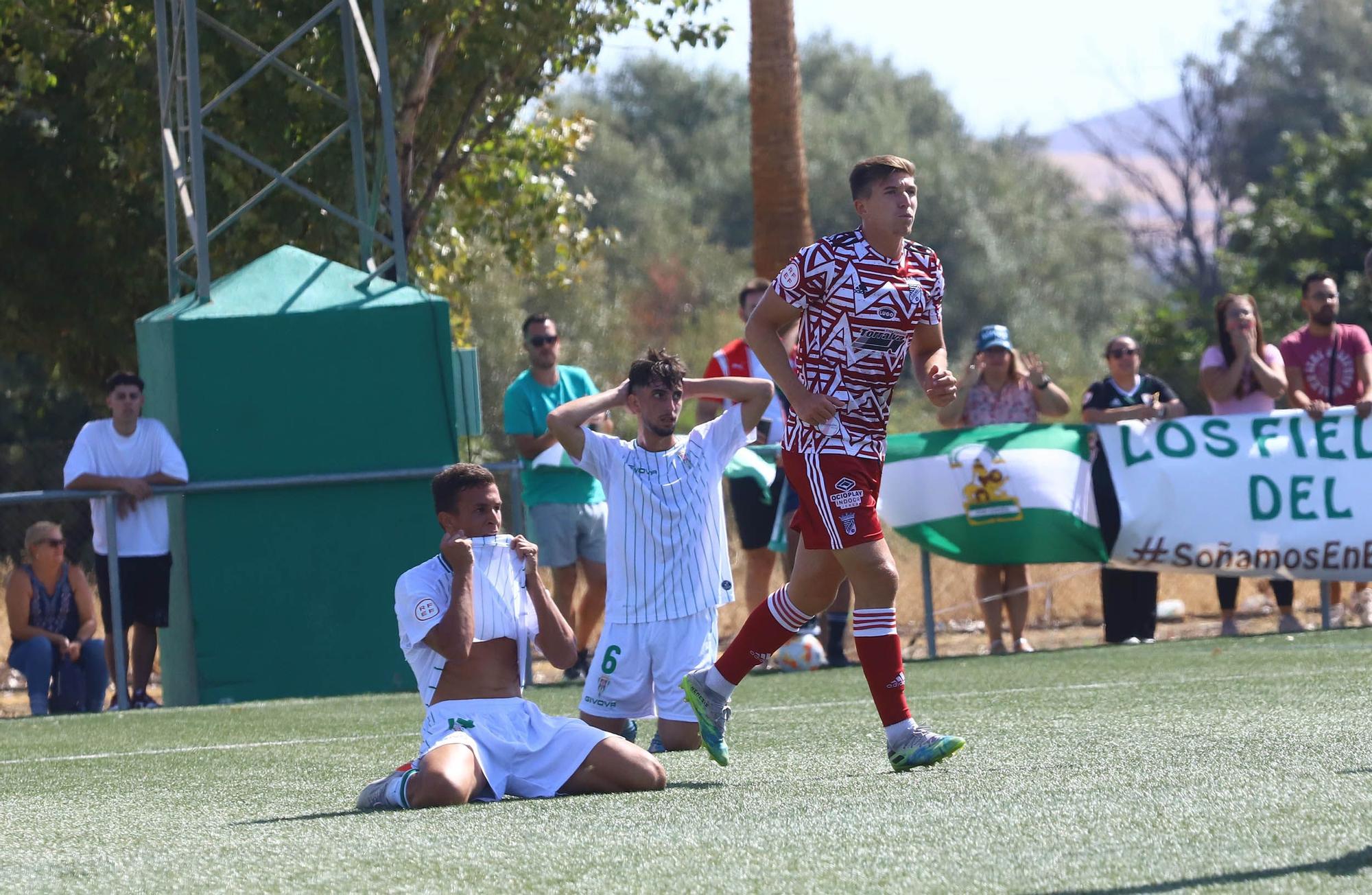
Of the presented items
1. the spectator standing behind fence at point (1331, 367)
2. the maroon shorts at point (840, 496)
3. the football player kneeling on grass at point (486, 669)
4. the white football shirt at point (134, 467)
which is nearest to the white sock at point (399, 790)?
the football player kneeling on grass at point (486, 669)

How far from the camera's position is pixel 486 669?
615 centimetres

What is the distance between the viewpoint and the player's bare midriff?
6121 mm

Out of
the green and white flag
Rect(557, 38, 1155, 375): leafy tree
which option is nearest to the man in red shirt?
the green and white flag

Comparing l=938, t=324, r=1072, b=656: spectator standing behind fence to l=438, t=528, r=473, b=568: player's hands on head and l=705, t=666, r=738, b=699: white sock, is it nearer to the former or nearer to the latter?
l=705, t=666, r=738, b=699: white sock

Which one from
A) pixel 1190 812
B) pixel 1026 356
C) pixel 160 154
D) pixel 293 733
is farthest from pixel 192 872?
pixel 160 154

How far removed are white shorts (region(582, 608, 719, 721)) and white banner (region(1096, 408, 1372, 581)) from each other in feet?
17.3

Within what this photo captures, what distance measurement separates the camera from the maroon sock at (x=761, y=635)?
21.8ft

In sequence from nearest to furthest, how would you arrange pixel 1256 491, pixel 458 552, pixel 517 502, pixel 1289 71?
pixel 458 552, pixel 517 502, pixel 1256 491, pixel 1289 71

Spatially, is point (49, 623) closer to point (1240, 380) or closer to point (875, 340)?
point (875, 340)

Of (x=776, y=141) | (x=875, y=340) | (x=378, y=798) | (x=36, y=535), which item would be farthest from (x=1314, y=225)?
(x=378, y=798)

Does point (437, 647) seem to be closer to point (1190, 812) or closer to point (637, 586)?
point (637, 586)

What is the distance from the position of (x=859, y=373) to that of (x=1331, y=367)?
691 centimetres

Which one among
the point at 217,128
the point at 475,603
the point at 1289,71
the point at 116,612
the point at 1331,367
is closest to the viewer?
the point at 475,603

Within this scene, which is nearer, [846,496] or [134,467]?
[846,496]
